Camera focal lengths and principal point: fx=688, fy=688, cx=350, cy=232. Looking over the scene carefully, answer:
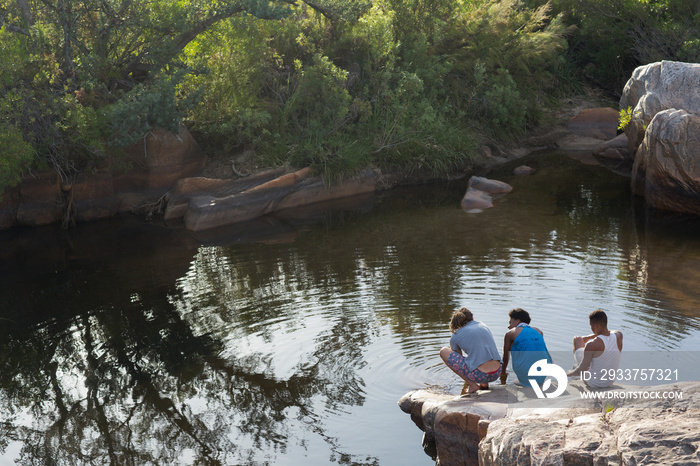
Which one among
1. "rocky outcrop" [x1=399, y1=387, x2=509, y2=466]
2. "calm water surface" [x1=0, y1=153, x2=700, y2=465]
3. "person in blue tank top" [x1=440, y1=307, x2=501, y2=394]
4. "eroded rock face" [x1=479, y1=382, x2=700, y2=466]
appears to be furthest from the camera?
"calm water surface" [x1=0, y1=153, x2=700, y2=465]

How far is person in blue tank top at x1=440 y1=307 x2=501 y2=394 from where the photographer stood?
7340mm

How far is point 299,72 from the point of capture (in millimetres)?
20453

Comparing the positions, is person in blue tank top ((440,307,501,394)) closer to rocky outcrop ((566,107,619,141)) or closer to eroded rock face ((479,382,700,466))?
eroded rock face ((479,382,700,466))

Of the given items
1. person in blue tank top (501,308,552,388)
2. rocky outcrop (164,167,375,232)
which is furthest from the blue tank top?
rocky outcrop (164,167,375,232)

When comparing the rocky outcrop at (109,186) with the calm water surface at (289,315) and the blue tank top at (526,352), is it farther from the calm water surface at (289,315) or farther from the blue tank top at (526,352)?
the blue tank top at (526,352)

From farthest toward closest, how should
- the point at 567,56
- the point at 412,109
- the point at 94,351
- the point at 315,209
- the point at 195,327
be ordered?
the point at 567,56
the point at 412,109
the point at 315,209
the point at 195,327
the point at 94,351

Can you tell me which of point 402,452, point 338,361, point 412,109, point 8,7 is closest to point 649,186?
point 412,109

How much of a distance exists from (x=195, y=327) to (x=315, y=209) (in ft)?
27.6

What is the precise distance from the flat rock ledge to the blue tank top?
0.21m

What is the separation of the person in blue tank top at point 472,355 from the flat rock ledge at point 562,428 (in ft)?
0.81

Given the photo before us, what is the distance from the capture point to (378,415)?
768cm

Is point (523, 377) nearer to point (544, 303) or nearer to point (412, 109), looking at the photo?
point (544, 303)

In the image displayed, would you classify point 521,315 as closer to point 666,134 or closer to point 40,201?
point 666,134

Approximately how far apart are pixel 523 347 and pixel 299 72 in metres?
14.9
